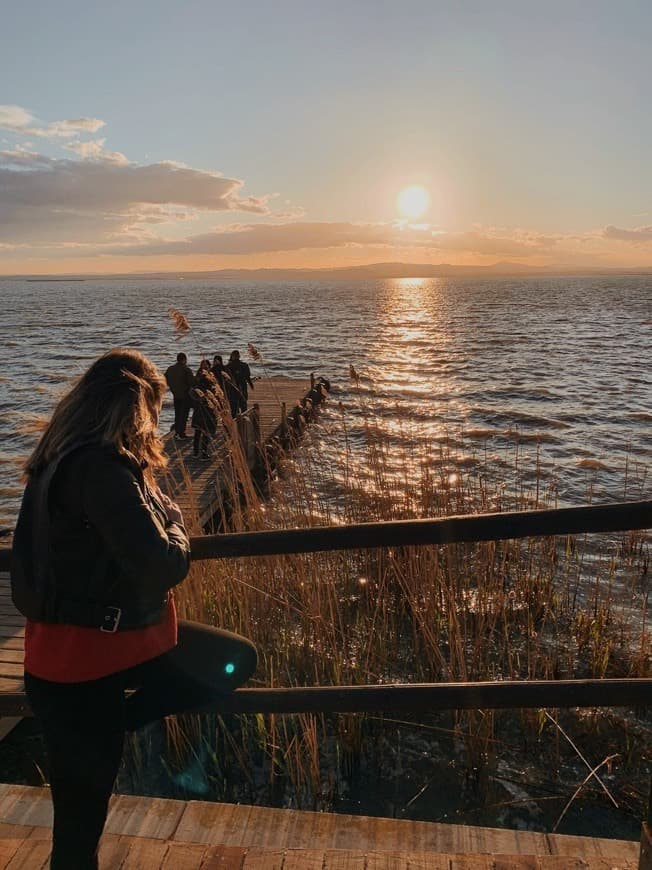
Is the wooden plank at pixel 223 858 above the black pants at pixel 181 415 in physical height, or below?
above

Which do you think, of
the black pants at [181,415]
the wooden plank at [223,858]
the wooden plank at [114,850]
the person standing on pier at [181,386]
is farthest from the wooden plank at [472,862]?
the black pants at [181,415]

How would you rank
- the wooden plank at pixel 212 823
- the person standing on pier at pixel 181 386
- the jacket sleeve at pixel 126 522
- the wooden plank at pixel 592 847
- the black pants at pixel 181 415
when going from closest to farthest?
the jacket sleeve at pixel 126 522 < the wooden plank at pixel 592 847 < the wooden plank at pixel 212 823 < the person standing on pier at pixel 181 386 < the black pants at pixel 181 415

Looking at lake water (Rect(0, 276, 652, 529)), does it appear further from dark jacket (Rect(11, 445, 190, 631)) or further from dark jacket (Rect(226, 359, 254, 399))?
dark jacket (Rect(226, 359, 254, 399))

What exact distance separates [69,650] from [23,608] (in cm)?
17

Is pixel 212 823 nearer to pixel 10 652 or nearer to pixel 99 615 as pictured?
pixel 99 615

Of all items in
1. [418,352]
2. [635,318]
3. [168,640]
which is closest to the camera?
[168,640]

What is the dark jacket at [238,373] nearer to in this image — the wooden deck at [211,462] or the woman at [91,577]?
the wooden deck at [211,462]

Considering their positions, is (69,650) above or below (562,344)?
above

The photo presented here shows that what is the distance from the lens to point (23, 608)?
6.20 feet

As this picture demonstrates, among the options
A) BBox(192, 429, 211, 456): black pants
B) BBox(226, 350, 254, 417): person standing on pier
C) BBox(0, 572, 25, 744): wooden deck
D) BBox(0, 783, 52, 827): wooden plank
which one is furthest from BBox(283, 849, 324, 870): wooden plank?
BBox(226, 350, 254, 417): person standing on pier

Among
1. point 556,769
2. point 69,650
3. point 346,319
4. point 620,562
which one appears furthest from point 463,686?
point 346,319

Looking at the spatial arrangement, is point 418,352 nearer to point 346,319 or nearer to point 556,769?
point 346,319

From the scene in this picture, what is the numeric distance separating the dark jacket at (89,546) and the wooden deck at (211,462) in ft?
7.94

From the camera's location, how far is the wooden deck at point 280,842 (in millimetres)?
2424
